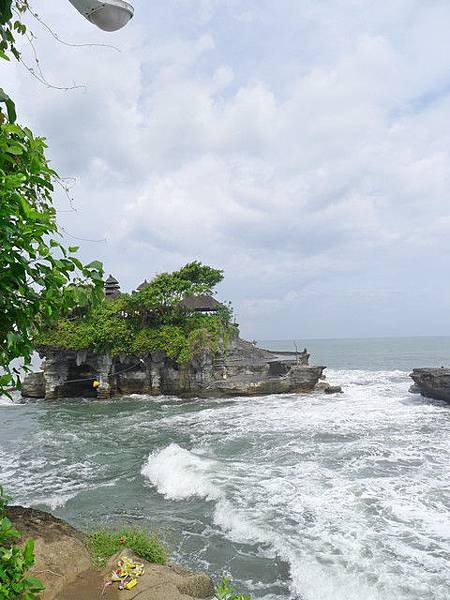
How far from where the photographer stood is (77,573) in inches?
249

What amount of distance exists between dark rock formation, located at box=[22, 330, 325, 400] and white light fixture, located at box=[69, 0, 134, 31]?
31557 millimetres

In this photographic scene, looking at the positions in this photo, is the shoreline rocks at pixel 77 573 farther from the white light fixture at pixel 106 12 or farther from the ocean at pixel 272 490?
the white light fixture at pixel 106 12

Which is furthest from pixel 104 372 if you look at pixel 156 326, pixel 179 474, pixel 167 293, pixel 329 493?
pixel 329 493

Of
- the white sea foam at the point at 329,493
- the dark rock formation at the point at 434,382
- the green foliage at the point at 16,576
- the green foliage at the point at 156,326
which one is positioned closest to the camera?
the green foliage at the point at 16,576

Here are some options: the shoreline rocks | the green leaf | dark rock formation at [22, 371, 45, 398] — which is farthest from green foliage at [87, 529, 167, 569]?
dark rock formation at [22, 371, 45, 398]

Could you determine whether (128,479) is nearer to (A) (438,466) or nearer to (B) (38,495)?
(B) (38,495)

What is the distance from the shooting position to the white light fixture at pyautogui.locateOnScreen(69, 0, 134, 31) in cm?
248

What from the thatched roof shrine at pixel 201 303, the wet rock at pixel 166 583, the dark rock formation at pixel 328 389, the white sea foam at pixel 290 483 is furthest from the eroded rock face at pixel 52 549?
the thatched roof shrine at pixel 201 303

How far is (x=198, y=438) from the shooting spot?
19.7m

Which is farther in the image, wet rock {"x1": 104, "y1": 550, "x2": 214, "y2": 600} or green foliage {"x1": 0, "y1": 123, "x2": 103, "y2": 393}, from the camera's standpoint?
wet rock {"x1": 104, "y1": 550, "x2": 214, "y2": 600}

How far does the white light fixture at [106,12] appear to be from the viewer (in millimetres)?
2480

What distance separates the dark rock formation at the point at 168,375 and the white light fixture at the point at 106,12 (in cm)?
3156

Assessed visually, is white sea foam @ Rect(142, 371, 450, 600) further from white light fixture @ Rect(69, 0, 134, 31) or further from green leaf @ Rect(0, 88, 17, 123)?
white light fixture @ Rect(69, 0, 134, 31)

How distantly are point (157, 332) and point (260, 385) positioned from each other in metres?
9.83
